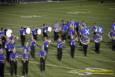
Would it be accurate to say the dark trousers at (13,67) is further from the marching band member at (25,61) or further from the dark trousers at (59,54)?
the dark trousers at (59,54)

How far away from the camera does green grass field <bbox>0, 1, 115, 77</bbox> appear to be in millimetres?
27077

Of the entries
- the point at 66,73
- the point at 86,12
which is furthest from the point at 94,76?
the point at 86,12

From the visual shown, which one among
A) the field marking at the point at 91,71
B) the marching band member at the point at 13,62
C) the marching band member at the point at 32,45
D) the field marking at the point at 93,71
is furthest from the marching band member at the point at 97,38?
the marching band member at the point at 13,62

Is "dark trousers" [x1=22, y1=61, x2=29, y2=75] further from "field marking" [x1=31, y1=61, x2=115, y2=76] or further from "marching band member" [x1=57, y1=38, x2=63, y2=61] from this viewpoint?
"marching band member" [x1=57, y1=38, x2=63, y2=61]

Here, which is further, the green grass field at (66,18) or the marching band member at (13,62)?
the green grass field at (66,18)

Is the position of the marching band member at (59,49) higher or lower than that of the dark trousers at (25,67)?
higher

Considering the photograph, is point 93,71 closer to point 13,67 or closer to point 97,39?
point 97,39

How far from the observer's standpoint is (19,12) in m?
63.5

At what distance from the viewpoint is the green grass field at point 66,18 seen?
2708cm

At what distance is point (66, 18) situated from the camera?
54031 millimetres

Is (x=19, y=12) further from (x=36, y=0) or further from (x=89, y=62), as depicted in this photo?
(x=89, y=62)

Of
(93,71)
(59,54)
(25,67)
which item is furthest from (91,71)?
(25,67)

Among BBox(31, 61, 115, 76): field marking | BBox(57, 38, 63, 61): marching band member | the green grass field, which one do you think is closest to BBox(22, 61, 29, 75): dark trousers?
the green grass field

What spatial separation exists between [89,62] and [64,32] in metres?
6.39
